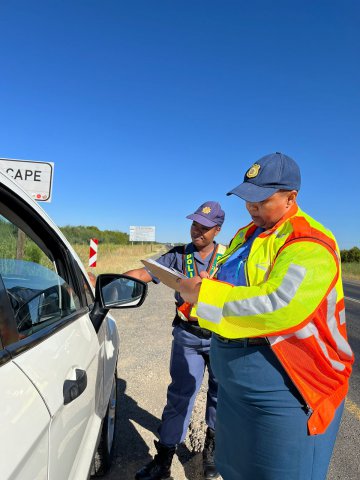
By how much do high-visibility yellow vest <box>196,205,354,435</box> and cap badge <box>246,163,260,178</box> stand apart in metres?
0.24

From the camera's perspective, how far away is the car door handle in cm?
129

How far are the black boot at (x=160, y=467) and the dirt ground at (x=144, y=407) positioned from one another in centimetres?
13

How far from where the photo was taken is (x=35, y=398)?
3.48 feet

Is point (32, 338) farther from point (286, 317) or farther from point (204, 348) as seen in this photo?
point (204, 348)

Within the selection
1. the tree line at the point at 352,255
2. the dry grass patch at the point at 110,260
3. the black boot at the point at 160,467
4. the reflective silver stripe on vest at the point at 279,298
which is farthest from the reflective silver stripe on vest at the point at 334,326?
the tree line at the point at 352,255

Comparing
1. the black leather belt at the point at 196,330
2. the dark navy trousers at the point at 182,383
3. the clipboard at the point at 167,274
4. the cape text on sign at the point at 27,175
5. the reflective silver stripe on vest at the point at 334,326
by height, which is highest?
the cape text on sign at the point at 27,175

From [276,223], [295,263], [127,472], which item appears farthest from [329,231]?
[127,472]

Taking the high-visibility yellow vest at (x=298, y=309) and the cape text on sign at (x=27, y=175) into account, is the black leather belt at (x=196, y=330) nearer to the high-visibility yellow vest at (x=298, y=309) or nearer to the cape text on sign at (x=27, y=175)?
the high-visibility yellow vest at (x=298, y=309)

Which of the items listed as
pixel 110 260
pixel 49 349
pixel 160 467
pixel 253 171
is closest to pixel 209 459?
pixel 160 467

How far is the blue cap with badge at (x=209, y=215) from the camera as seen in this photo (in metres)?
2.83

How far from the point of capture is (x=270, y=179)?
63.2 inches

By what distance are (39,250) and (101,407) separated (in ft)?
2.90

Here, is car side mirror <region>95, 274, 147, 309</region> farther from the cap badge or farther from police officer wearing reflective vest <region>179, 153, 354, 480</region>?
the cap badge

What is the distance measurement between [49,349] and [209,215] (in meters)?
1.79
